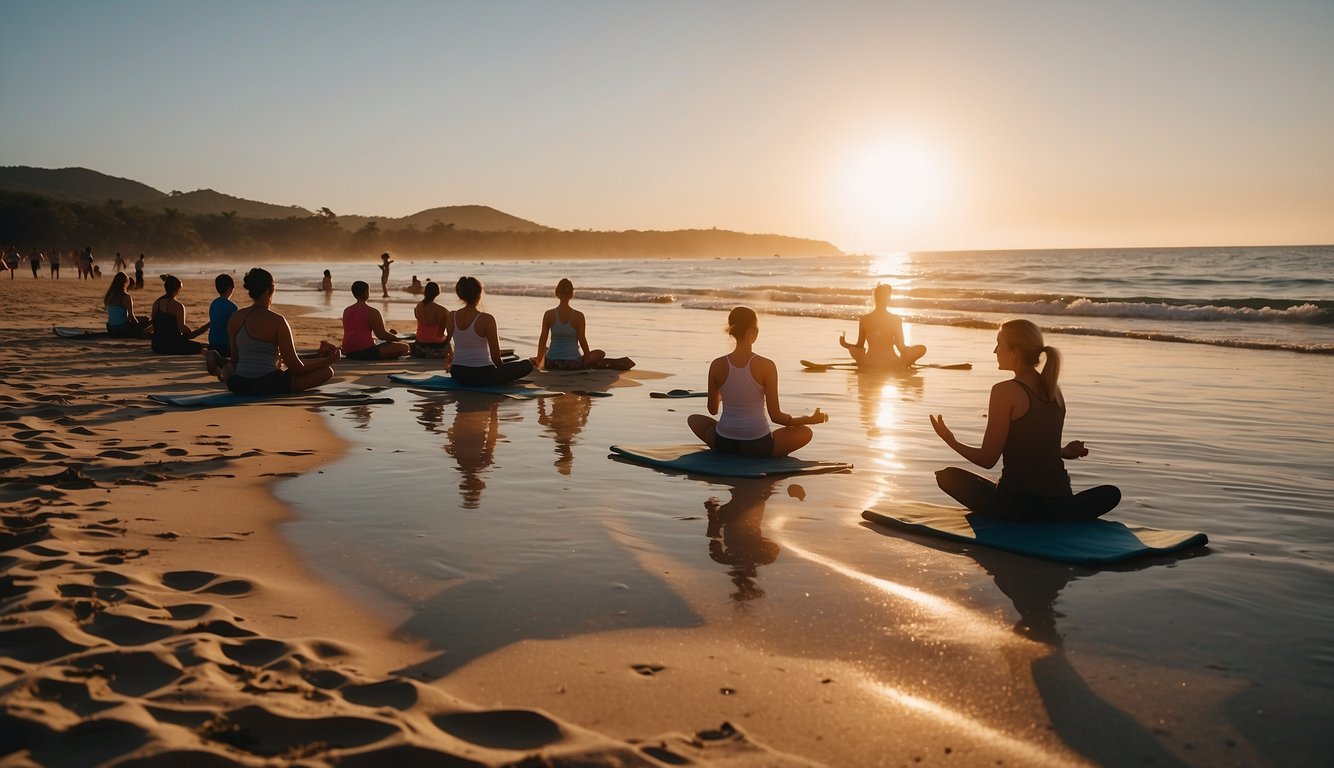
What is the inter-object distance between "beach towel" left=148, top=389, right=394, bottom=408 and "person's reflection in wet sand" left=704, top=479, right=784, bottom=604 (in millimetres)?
5963

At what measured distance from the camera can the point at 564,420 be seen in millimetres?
10547

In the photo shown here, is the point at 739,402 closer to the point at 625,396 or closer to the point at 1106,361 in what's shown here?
the point at 625,396

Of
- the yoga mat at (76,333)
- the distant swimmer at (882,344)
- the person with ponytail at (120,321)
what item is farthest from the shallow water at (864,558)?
the yoga mat at (76,333)

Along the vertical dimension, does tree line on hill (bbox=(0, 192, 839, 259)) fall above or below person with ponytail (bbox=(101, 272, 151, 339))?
above

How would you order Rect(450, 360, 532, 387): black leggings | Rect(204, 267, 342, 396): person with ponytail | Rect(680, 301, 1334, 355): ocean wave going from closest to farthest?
Rect(204, 267, 342, 396): person with ponytail
Rect(450, 360, 532, 387): black leggings
Rect(680, 301, 1334, 355): ocean wave

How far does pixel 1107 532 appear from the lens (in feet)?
19.8

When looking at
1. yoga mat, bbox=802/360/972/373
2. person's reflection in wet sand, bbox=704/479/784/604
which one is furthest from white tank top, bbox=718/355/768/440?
yoga mat, bbox=802/360/972/373

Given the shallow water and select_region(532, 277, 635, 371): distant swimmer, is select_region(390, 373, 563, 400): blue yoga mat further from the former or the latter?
select_region(532, 277, 635, 371): distant swimmer

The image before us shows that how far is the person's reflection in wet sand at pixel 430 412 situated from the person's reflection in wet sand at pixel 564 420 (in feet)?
3.76

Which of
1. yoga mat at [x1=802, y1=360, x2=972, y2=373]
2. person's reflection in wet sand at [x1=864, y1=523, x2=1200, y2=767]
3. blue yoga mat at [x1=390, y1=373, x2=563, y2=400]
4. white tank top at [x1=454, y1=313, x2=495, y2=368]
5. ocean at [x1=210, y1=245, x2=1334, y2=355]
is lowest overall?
person's reflection in wet sand at [x1=864, y1=523, x2=1200, y2=767]

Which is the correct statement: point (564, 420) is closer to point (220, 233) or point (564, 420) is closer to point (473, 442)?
point (473, 442)

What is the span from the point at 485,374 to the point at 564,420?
2.58 m

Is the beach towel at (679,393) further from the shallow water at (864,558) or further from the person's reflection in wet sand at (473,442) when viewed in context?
the person's reflection in wet sand at (473,442)

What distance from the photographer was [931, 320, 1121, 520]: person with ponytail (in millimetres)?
6117
